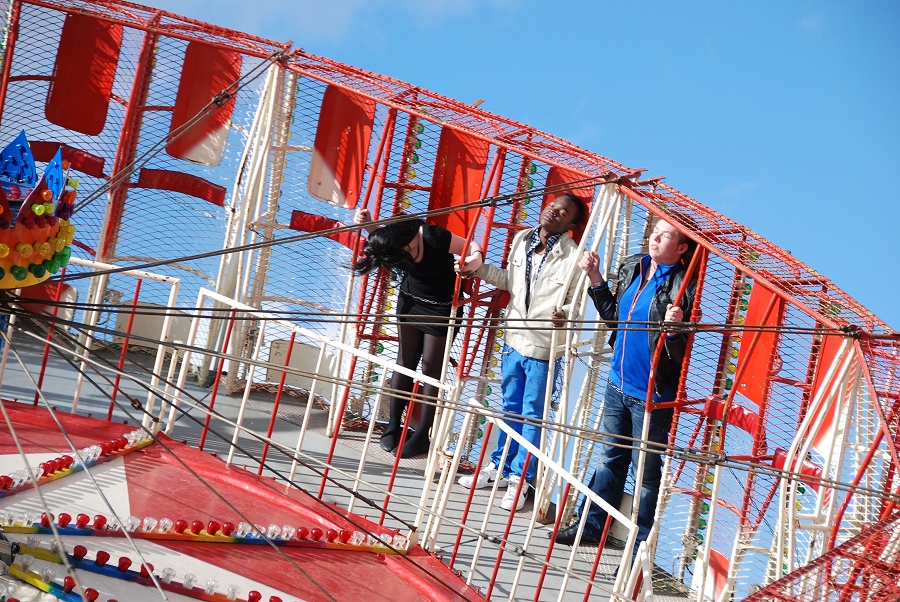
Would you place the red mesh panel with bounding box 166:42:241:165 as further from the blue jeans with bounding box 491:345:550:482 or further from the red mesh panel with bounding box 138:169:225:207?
the blue jeans with bounding box 491:345:550:482

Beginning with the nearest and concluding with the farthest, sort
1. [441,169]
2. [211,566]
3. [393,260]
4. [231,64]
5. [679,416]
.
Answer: [211,566]
[679,416]
[393,260]
[441,169]
[231,64]

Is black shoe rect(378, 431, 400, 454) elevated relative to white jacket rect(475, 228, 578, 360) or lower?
lower

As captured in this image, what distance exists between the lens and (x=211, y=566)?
3.87 meters

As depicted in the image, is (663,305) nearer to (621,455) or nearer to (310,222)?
(621,455)

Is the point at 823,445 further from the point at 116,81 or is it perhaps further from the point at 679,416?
the point at 116,81

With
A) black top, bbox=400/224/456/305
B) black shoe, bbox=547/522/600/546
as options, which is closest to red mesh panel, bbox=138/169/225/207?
black top, bbox=400/224/456/305

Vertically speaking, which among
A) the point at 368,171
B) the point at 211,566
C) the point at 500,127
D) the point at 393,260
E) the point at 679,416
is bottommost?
the point at 211,566

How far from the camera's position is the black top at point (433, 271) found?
5.82 meters

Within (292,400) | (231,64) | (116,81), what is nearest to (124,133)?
(116,81)

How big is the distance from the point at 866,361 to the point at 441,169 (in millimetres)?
2890

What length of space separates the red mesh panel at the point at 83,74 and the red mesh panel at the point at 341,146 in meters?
1.43

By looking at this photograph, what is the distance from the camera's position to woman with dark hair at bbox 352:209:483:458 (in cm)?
577

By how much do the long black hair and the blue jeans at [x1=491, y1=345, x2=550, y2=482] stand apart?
2.54 feet

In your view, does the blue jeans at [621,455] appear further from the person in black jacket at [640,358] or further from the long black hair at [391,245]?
the long black hair at [391,245]
